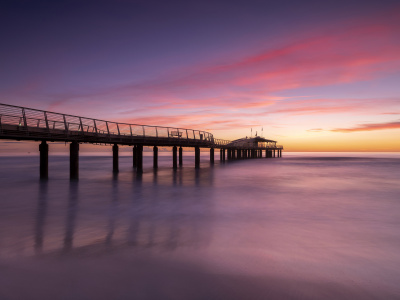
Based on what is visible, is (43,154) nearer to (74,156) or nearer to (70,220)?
(74,156)

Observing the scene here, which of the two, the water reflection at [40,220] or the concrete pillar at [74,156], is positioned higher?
the concrete pillar at [74,156]

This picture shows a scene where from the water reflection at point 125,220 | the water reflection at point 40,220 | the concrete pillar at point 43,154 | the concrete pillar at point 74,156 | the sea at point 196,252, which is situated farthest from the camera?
the concrete pillar at point 74,156

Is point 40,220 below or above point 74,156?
below

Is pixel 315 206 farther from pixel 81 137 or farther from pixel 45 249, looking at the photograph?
pixel 81 137

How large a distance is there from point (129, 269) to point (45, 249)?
101 inches

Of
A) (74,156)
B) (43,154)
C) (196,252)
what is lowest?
(196,252)

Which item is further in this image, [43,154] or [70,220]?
[43,154]

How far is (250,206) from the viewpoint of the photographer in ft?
42.7

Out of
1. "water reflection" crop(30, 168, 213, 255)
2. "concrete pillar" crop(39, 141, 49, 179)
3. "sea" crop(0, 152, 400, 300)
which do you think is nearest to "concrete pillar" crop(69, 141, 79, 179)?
"concrete pillar" crop(39, 141, 49, 179)

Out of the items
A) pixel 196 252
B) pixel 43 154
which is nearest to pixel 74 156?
pixel 43 154

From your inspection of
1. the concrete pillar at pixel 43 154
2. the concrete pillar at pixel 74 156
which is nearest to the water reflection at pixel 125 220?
the concrete pillar at pixel 74 156

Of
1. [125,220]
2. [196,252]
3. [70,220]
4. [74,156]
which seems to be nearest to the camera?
[196,252]

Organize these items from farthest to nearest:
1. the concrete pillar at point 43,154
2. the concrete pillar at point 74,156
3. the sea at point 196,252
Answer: the concrete pillar at point 74,156 → the concrete pillar at point 43,154 → the sea at point 196,252

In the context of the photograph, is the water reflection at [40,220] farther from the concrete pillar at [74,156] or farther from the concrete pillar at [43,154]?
the concrete pillar at [43,154]
